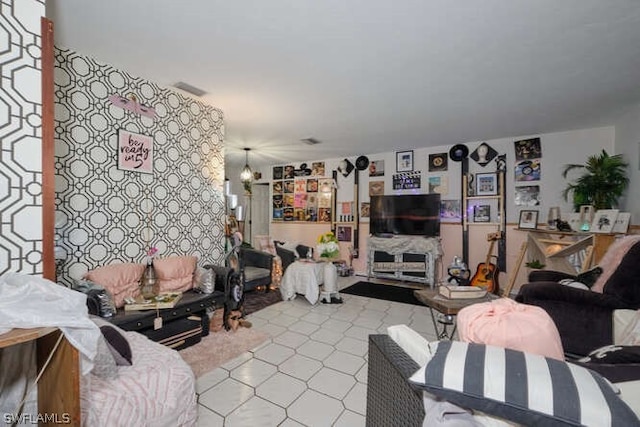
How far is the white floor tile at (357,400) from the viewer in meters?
1.70

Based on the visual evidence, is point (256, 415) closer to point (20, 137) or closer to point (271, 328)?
point (271, 328)

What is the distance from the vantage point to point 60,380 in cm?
98

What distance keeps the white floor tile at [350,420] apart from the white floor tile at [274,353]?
756 mm

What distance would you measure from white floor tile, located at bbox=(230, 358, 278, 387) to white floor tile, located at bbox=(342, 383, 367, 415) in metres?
0.63

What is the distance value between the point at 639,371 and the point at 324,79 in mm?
2616

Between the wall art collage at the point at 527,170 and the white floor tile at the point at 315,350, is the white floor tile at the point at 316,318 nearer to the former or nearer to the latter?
the white floor tile at the point at 315,350

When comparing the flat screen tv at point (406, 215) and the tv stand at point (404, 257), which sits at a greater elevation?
the flat screen tv at point (406, 215)

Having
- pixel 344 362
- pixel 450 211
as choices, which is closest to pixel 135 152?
pixel 344 362

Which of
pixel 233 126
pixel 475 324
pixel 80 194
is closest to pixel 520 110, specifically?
pixel 475 324

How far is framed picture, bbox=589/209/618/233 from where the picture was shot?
282 cm

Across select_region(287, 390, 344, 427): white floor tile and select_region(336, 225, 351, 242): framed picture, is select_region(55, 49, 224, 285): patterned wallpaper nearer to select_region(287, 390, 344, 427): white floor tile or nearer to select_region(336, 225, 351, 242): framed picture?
select_region(287, 390, 344, 427): white floor tile

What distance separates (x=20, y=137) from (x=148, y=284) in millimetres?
1552

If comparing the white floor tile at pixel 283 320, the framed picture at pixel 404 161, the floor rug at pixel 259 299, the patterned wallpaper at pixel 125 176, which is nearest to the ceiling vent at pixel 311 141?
the patterned wallpaper at pixel 125 176

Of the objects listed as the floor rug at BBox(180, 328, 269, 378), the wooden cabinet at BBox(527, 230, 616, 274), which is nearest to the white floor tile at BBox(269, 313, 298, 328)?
the floor rug at BBox(180, 328, 269, 378)
